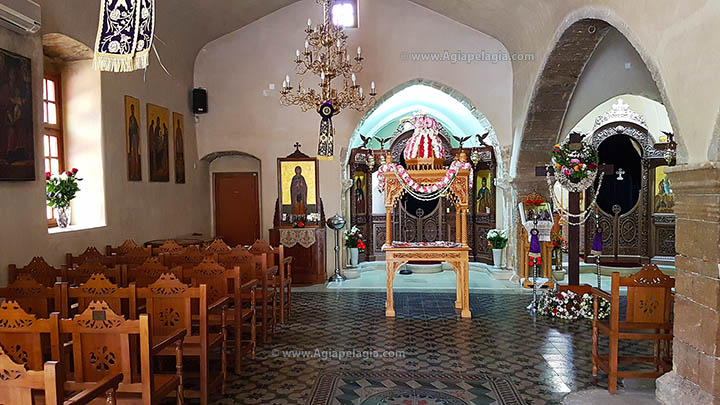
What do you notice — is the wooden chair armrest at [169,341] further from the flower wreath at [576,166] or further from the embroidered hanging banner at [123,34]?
the flower wreath at [576,166]

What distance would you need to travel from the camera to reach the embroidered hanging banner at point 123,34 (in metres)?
3.80

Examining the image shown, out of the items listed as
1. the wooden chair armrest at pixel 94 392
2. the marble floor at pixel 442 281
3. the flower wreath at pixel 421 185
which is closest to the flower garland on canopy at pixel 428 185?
the flower wreath at pixel 421 185

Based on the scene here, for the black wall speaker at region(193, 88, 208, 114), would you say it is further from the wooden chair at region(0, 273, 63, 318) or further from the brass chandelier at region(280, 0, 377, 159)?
the wooden chair at region(0, 273, 63, 318)

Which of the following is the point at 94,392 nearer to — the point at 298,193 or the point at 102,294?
the point at 102,294

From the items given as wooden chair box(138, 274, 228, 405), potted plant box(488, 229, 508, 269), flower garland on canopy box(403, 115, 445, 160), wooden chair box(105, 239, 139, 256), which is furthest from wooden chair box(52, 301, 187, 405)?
potted plant box(488, 229, 508, 269)

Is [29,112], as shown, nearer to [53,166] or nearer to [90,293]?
[53,166]

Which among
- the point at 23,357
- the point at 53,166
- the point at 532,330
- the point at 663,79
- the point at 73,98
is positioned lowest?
the point at 532,330

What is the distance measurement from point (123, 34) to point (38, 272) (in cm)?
264

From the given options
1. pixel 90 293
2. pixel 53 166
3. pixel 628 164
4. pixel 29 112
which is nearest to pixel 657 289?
pixel 90 293

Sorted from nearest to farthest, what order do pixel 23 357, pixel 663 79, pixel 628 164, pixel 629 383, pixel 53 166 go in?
pixel 23 357, pixel 663 79, pixel 629 383, pixel 53 166, pixel 628 164

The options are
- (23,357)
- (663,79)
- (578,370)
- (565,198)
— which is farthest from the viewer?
(565,198)

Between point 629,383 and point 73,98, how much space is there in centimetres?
744

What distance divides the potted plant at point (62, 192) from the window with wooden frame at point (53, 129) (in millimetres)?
364

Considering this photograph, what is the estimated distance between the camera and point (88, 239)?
6.66 m
